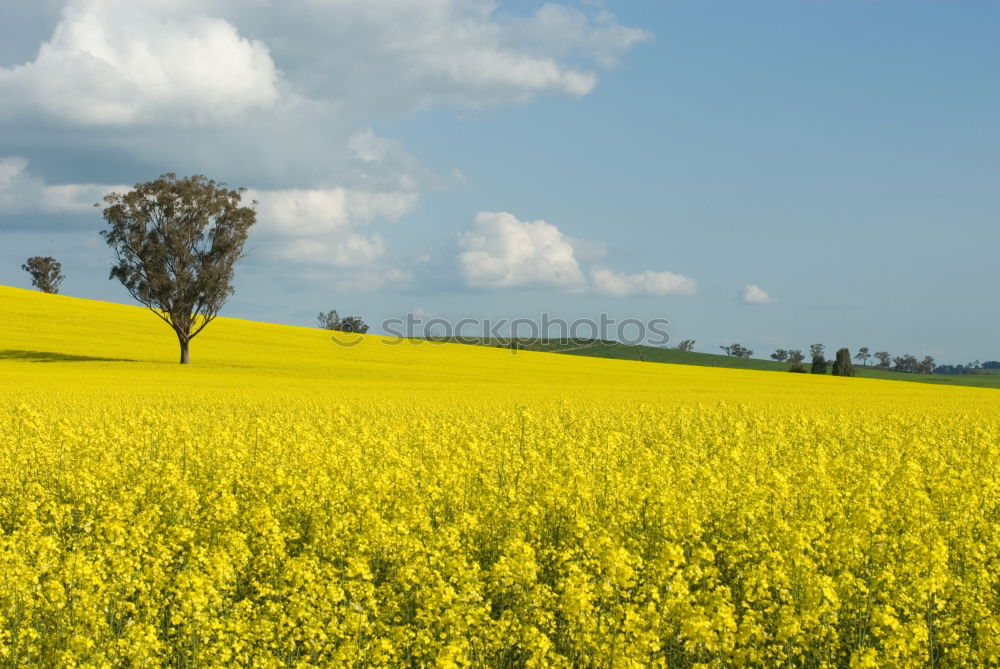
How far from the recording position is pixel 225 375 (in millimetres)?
44719

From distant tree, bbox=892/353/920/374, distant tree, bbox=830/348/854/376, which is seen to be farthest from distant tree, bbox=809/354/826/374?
distant tree, bbox=892/353/920/374

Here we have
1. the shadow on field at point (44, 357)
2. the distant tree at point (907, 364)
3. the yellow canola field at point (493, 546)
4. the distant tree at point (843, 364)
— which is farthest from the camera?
the distant tree at point (907, 364)

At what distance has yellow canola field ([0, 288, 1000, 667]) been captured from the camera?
6234 mm

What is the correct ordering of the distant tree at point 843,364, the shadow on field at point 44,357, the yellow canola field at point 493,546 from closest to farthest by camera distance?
1. the yellow canola field at point 493,546
2. the shadow on field at point 44,357
3. the distant tree at point 843,364

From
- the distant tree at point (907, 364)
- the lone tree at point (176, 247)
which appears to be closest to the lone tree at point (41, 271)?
the lone tree at point (176, 247)

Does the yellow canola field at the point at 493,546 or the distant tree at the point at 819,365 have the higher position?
the distant tree at the point at 819,365

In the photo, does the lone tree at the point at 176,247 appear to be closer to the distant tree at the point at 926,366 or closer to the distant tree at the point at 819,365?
the distant tree at the point at 819,365

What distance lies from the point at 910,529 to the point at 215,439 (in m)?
12.6

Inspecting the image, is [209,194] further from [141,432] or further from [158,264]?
[141,432]

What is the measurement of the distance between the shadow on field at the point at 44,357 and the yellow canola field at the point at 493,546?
29191 mm

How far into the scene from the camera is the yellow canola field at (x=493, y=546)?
6.23 metres

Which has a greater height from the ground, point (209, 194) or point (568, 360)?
point (209, 194)

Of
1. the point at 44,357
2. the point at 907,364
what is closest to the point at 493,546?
the point at 44,357

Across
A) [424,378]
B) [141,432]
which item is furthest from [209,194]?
[141,432]
